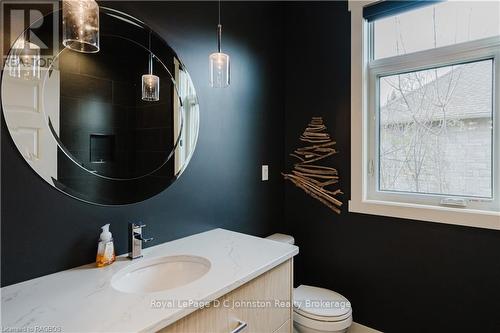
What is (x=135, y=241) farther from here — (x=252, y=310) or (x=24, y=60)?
(x=24, y=60)

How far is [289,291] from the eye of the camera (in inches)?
53.9

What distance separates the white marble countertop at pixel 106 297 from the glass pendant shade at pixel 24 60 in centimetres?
76

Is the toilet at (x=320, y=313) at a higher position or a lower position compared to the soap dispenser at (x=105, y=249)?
lower

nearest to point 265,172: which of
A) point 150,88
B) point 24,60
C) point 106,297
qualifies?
point 150,88

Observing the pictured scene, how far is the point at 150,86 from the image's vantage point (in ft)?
4.61

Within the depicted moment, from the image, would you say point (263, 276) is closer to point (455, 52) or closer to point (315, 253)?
point (315, 253)

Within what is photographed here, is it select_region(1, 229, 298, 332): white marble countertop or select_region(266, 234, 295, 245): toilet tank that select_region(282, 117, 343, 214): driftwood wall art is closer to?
select_region(266, 234, 295, 245): toilet tank

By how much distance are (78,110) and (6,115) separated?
24 centimetres

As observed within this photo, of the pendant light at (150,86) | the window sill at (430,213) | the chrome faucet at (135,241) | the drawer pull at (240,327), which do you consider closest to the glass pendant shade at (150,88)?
the pendant light at (150,86)

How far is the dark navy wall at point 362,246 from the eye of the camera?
5.02 ft

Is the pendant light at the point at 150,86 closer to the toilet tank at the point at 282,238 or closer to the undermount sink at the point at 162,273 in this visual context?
the undermount sink at the point at 162,273

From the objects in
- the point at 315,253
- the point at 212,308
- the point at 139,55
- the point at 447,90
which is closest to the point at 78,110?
the point at 139,55

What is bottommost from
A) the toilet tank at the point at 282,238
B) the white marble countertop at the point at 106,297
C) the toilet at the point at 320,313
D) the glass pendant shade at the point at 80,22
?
the toilet at the point at 320,313

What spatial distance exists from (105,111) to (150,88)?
27cm
